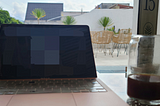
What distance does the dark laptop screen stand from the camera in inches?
14.1

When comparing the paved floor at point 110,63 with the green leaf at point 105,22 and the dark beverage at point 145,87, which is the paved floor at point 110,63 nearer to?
the dark beverage at point 145,87

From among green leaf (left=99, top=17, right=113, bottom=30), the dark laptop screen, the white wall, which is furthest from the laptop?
the white wall

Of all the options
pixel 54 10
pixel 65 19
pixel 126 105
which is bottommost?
pixel 126 105

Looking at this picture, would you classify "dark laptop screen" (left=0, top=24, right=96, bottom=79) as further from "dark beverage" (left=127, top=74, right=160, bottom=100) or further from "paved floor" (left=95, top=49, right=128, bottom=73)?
"paved floor" (left=95, top=49, right=128, bottom=73)

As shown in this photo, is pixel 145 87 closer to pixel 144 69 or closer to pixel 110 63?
pixel 144 69

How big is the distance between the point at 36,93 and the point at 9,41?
166 millimetres

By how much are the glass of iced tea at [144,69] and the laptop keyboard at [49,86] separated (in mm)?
66

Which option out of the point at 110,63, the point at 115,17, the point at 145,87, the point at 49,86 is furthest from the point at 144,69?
the point at 115,17

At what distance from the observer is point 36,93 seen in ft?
0.87

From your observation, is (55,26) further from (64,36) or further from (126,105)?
(126,105)

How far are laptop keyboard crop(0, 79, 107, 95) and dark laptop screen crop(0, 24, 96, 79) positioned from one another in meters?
0.03

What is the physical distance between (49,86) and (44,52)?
0.33 feet

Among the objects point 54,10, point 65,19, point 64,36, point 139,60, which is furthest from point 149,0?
point 54,10

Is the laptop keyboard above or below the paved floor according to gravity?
above
